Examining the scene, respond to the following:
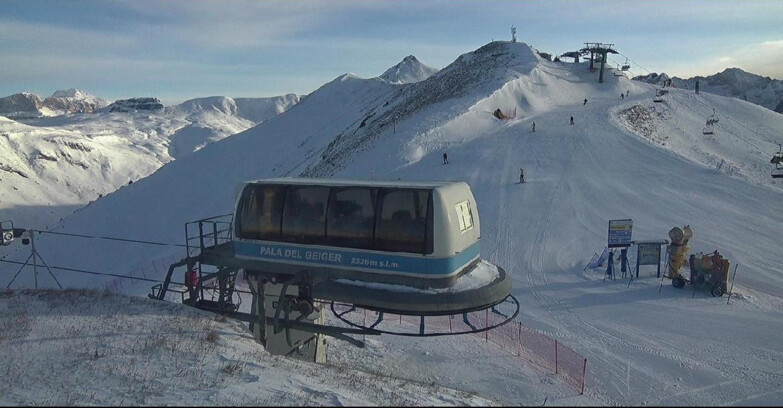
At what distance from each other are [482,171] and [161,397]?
25.6 m

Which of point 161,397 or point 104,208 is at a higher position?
point 161,397

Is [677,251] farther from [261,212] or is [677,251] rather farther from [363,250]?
[261,212]

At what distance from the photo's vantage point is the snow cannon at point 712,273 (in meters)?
16.3

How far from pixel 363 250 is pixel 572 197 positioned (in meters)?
18.8

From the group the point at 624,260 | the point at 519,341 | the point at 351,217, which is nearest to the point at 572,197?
the point at 624,260

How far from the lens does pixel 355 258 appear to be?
10.2 metres

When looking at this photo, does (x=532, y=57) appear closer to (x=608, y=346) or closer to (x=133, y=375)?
(x=608, y=346)

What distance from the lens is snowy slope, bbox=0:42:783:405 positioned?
41.9 ft

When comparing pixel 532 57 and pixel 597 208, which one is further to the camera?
pixel 532 57

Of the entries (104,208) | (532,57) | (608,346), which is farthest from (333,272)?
(532,57)

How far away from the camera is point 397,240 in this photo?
980 cm

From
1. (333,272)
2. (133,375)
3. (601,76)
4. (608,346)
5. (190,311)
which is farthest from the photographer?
(601,76)

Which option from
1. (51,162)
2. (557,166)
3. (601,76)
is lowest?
(51,162)

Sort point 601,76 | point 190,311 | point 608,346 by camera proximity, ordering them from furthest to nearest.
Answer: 1. point 601,76
2. point 608,346
3. point 190,311
